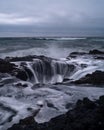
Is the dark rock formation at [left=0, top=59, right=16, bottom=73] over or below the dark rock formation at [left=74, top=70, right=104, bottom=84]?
over

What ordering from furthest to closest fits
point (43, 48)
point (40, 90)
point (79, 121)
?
point (43, 48) < point (40, 90) < point (79, 121)

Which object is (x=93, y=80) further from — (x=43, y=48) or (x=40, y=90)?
(x=43, y=48)

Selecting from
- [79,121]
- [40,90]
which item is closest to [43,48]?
[40,90]

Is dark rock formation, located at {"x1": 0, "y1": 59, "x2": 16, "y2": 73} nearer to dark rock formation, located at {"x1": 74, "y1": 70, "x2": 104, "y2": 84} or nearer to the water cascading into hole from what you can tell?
the water cascading into hole

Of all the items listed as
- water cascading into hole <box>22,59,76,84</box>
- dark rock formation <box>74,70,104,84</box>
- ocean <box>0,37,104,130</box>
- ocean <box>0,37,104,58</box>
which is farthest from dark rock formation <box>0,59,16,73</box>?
ocean <box>0,37,104,58</box>

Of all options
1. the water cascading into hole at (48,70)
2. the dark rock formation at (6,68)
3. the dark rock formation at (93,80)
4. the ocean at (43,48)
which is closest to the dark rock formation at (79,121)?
the dark rock formation at (93,80)

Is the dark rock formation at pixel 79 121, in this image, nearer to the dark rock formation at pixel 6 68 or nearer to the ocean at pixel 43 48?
the dark rock formation at pixel 6 68

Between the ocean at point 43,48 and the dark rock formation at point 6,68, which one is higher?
the dark rock formation at point 6,68

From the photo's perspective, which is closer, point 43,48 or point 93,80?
point 93,80

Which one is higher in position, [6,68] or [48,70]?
[6,68]

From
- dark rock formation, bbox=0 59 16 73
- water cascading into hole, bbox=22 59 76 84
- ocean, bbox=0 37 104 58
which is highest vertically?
dark rock formation, bbox=0 59 16 73

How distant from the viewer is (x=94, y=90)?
30.0 feet

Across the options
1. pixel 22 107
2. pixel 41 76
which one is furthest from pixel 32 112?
pixel 41 76

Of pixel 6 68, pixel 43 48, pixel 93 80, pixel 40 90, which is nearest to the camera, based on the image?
pixel 40 90
